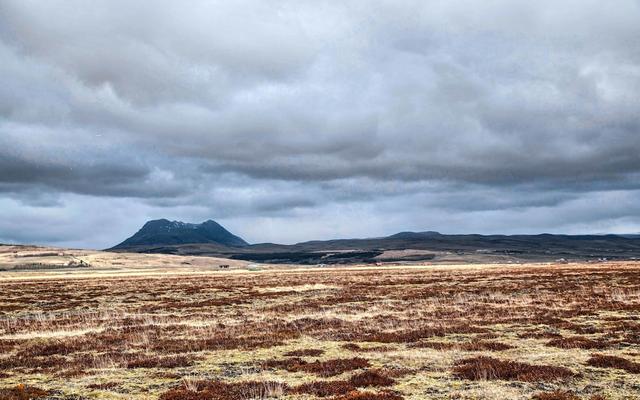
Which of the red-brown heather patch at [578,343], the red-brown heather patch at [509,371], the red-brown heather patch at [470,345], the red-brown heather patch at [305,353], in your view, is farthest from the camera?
the red-brown heather patch at [470,345]

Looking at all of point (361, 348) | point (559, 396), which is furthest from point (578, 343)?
point (559, 396)

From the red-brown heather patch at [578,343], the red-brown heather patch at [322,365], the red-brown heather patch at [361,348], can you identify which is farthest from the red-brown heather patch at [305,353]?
the red-brown heather patch at [578,343]

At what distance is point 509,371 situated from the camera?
17.0 metres

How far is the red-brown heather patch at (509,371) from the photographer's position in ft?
53.4

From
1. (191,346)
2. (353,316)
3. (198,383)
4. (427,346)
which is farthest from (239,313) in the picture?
(198,383)

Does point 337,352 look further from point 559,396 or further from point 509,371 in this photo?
point 559,396

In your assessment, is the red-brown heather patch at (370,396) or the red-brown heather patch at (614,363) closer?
the red-brown heather patch at (370,396)

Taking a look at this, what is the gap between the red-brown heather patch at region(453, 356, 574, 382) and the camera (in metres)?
16.3

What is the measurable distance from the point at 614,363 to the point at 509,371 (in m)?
3.91

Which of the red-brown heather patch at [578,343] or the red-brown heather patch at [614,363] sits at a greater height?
the red-brown heather patch at [614,363]

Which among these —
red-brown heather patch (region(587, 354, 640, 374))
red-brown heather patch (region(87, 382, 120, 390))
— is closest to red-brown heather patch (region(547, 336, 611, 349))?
red-brown heather patch (region(587, 354, 640, 374))

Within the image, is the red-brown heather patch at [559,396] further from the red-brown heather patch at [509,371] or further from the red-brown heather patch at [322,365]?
the red-brown heather patch at [322,365]

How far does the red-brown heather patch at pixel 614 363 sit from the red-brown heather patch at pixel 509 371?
1687mm

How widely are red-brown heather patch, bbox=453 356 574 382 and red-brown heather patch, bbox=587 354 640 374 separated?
1687mm
